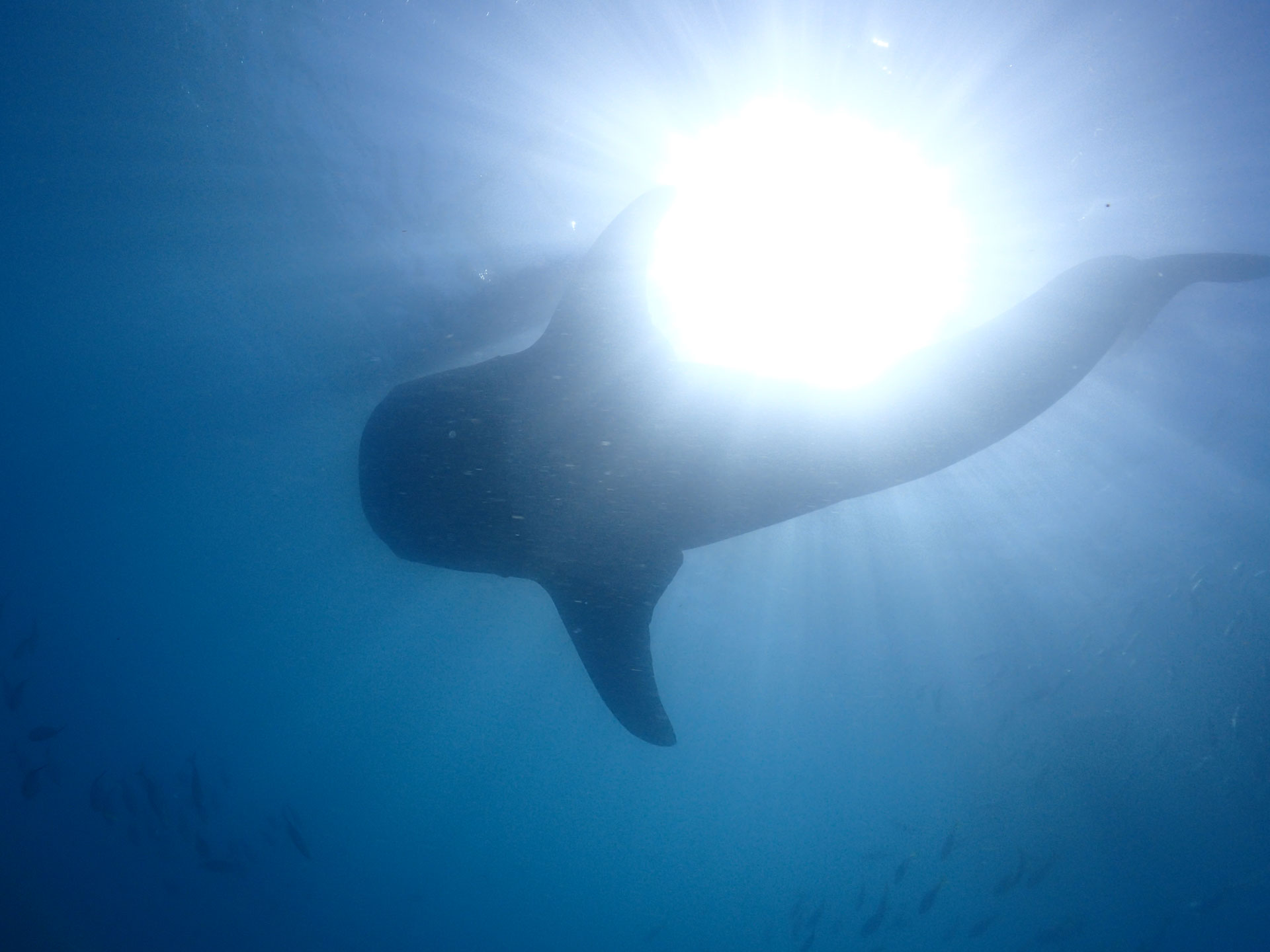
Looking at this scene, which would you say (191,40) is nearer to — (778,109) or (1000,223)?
(778,109)

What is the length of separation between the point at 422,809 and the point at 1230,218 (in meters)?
55.7

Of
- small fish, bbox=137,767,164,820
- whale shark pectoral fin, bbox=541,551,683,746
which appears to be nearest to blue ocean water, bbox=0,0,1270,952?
small fish, bbox=137,767,164,820

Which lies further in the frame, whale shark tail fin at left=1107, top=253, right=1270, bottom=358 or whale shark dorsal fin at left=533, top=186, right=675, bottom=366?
whale shark tail fin at left=1107, top=253, right=1270, bottom=358

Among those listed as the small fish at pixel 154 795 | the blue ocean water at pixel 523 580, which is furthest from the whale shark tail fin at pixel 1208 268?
the small fish at pixel 154 795

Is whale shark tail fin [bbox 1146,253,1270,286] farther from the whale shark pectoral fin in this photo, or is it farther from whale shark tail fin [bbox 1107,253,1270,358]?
the whale shark pectoral fin

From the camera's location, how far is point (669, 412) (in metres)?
4.14

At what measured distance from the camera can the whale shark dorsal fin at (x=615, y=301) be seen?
394cm

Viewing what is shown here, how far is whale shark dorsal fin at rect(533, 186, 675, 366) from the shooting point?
394cm

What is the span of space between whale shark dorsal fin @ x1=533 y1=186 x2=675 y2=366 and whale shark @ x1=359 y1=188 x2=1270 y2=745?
1 centimetres

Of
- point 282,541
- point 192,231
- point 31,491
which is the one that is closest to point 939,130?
point 192,231

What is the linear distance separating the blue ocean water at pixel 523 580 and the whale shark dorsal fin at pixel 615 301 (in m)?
4.06

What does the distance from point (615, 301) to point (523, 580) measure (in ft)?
47.8

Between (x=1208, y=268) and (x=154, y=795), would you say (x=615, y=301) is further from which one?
(x=154, y=795)

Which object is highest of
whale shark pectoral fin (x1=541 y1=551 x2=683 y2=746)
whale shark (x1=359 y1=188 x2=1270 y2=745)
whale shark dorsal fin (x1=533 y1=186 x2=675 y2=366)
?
whale shark dorsal fin (x1=533 y1=186 x2=675 y2=366)
